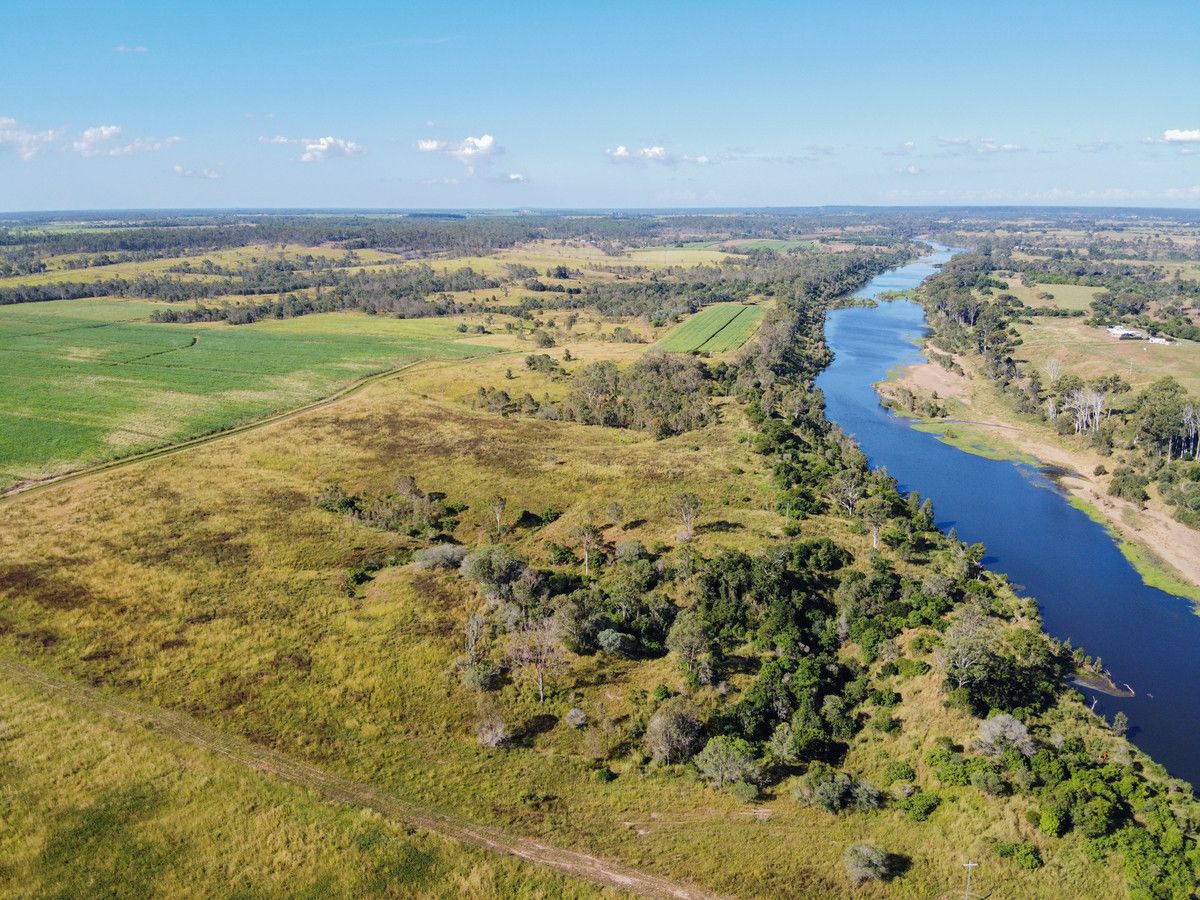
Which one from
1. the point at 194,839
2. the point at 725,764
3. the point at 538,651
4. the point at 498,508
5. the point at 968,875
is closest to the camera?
the point at 968,875

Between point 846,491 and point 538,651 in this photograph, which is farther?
point 846,491

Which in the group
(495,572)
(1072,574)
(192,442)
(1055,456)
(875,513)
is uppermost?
(192,442)

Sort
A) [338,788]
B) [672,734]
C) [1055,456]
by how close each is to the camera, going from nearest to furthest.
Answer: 1. [338,788]
2. [672,734]
3. [1055,456]

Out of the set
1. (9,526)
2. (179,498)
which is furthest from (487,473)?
(9,526)

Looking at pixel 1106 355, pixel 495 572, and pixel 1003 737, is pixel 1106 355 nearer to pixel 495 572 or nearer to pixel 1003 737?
pixel 1003 737

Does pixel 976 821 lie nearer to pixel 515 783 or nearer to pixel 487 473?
pixel 515 783

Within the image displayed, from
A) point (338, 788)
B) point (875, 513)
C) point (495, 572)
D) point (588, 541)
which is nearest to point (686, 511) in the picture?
point (588, 541)
